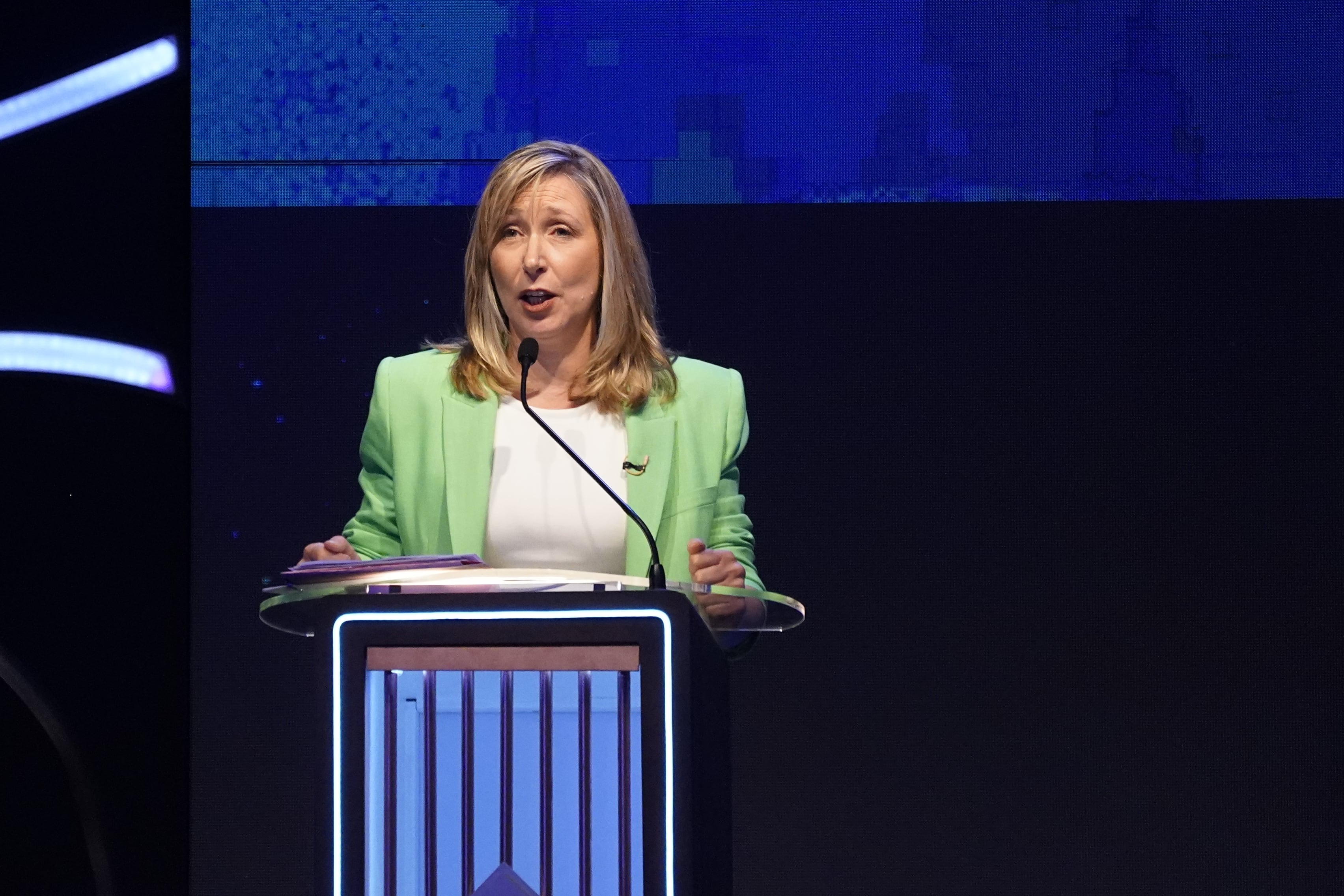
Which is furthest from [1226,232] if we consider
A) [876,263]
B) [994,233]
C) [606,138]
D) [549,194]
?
[549,194]

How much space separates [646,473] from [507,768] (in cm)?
89

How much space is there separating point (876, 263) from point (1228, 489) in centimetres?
89

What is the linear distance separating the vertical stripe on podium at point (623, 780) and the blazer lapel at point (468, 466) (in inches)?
32.4

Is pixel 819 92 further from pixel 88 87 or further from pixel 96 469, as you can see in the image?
pixel 96 469

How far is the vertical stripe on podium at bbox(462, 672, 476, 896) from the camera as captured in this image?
1279 millimetres

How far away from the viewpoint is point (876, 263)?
319cm

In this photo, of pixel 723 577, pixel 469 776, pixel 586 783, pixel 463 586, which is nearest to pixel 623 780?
pixel 586 783

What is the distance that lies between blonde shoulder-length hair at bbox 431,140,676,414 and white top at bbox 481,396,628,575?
0.10m

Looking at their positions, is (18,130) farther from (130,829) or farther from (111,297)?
(130,829)

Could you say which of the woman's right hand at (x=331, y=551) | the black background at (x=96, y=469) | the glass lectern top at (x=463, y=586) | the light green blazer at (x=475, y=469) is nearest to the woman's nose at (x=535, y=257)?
the light green blazer at (x=475, y=469)

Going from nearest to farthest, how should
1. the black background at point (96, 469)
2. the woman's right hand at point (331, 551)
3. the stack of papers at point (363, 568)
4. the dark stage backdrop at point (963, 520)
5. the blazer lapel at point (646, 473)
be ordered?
the stack of papers at point (363, 568), the black background at point (96, 469), the woman's right hand at point (331, 551), the blazer lapel at point (646, 473), the dark stage backdrop at point (963, 520)

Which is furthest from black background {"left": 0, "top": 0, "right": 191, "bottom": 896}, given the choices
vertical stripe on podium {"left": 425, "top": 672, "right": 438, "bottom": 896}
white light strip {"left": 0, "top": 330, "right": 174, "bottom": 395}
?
vertical stripe on podium {"left": 425, "top": 672, "right": 438, "bottom": 896}

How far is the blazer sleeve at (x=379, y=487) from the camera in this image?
218cm

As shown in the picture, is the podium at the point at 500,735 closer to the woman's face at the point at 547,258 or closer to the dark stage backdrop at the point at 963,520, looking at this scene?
the woman's face at the point at 547,258
